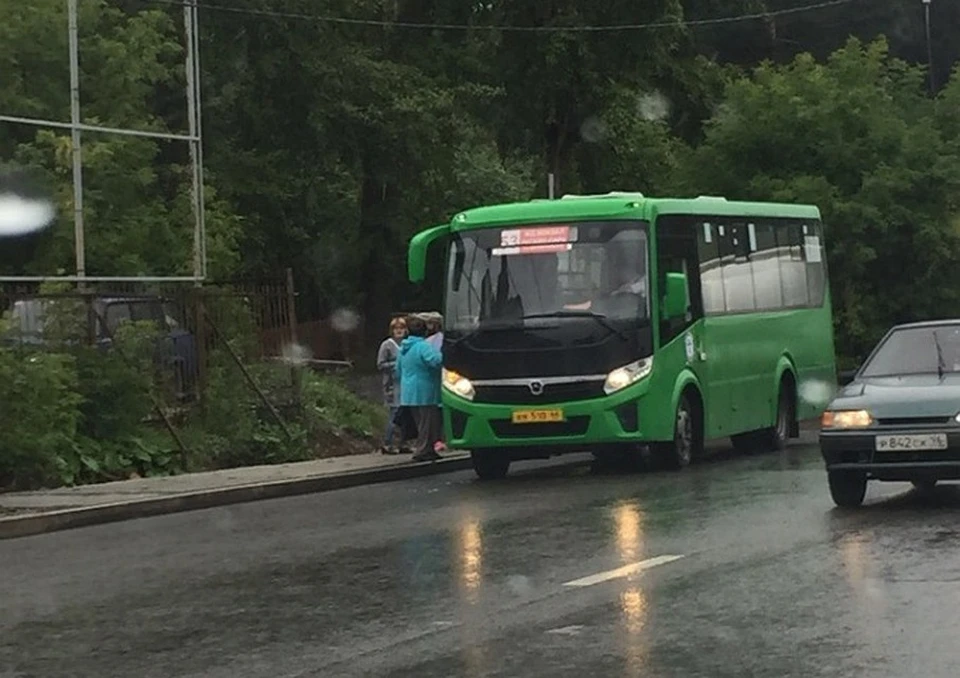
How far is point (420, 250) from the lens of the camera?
22094 mm

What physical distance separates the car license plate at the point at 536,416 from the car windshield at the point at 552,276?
0.95m

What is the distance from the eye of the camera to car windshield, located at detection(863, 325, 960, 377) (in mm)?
16016

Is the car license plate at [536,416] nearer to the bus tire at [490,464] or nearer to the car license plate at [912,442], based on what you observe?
the bus tire at [490,464]

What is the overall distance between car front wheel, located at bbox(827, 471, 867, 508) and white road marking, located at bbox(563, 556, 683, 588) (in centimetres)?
321

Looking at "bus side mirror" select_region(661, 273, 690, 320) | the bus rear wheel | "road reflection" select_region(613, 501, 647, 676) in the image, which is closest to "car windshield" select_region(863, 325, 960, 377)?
"road reflection" select_region(613, 501, 647, 676)

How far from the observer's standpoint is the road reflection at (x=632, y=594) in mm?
9215

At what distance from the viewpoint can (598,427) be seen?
20.6 m

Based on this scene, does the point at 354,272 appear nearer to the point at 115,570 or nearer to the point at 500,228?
the point at 500,228

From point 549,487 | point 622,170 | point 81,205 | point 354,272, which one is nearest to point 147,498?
point 549,487

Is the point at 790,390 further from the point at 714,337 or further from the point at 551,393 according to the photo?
the point at 551,393

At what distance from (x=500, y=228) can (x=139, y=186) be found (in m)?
6.26

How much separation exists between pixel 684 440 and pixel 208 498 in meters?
5.51

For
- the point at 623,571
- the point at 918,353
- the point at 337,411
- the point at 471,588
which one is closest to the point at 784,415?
the point at 337,411

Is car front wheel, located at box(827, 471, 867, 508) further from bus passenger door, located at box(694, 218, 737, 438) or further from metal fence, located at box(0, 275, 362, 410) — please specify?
metal fence, located at box(0, 275, 362, 410)
